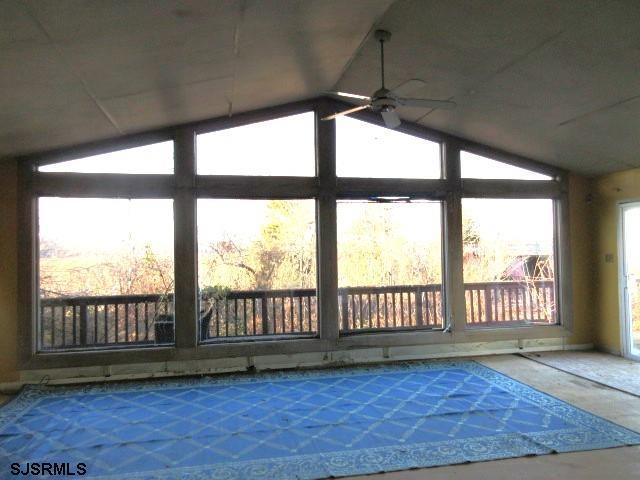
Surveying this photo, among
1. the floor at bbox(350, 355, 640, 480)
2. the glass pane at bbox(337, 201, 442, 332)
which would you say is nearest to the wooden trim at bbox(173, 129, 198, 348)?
the glass pane at bbox(337, 201, 442, 332)

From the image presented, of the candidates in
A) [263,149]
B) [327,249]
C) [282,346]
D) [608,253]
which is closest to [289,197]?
[263,149]

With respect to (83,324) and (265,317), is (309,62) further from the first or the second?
(83,324)

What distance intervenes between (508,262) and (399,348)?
1.93 meters

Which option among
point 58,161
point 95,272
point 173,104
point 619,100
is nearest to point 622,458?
point 619,100

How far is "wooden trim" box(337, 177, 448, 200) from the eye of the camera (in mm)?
5422

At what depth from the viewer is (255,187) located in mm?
5203

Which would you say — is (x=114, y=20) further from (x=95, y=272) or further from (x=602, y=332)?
(x=602, y=332)

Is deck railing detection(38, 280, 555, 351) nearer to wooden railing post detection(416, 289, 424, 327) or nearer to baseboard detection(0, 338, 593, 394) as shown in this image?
wooden railing post detection(416, 289, 424, 327)

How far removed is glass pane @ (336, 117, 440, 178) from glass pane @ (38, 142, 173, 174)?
210cm

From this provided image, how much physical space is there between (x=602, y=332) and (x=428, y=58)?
4.53 metres

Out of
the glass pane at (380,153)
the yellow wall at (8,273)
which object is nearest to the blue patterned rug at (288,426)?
the yellow wall at (8,273)

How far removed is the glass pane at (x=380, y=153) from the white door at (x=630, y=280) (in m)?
2.49

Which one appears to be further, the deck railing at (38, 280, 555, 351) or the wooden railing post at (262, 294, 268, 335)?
the wooden railing post at (262, 294, 268, 335)

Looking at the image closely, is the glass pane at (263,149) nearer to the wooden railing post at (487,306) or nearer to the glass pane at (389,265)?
the glass pane at (389,265)
